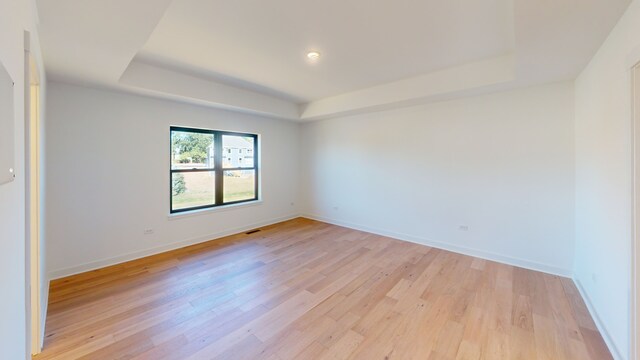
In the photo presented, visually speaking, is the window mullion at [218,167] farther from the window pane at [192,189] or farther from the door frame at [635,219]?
the door frame at [635,219]

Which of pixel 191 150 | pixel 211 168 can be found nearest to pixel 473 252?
pixel 211 168

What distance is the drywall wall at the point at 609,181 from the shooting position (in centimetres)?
170

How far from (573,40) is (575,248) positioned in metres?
2.42

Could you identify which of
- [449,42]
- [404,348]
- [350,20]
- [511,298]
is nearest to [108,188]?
[350,20]

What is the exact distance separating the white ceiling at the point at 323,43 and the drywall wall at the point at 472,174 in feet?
1.43

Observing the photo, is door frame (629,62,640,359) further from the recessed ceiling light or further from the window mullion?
the window mullion

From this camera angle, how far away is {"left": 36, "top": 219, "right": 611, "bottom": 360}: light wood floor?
1948 mm

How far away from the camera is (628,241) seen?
1.68m

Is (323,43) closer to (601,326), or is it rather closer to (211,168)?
(211,168)

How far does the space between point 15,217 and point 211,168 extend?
3.65 metres

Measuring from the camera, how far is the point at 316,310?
2.44m

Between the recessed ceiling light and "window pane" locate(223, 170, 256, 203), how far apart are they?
9.49 feet

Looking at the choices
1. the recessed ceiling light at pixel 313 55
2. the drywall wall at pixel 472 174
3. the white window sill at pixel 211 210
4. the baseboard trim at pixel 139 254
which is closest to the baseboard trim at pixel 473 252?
the drywall wall at pixel 472 174

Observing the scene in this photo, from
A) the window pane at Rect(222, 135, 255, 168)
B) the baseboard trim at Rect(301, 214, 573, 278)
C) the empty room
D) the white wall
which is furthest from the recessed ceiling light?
the baseboard trim at Rect(301, 214, 573, 278)
